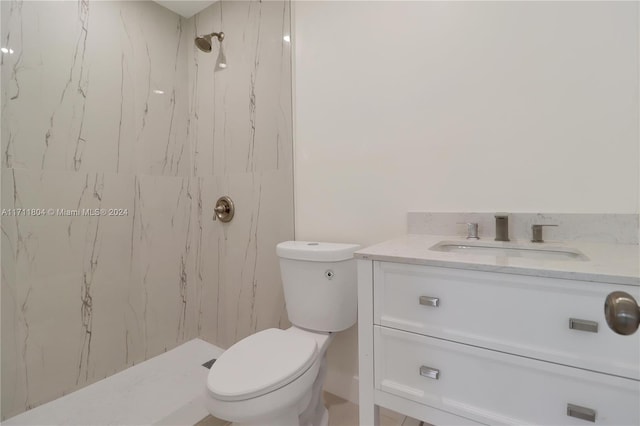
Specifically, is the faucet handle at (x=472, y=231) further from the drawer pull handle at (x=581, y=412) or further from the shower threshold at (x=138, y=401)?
the shower threshold at (x=138, y=401)

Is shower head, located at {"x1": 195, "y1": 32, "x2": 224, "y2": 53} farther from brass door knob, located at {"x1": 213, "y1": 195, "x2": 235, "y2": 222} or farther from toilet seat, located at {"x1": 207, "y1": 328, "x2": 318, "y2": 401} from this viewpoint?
toilet seat, located at {"x1": 207, "y1": 328, "x2": 318, "y2": 401}

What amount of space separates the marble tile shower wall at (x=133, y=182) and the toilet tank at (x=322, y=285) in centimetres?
37

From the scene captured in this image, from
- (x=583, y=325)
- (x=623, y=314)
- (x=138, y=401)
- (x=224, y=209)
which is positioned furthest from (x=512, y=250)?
(x=138, y=401)

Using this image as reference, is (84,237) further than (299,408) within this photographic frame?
Yes

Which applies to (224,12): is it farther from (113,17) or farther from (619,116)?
(619,116)

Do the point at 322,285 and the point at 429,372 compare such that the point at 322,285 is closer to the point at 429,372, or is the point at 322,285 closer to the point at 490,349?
the point at 429,372

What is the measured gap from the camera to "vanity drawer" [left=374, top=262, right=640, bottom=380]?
61cm

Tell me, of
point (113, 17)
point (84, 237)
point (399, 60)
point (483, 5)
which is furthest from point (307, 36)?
point (84, 237)

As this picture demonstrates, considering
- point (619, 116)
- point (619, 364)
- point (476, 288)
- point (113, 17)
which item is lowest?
point (619, 364)

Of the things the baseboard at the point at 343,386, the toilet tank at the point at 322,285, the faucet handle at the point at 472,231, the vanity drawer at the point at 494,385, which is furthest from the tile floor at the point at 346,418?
the faucet handle at the point at 472,231

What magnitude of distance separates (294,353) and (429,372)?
1.59 ft

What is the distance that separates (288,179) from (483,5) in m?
1.17

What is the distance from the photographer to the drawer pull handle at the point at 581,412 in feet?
2.03

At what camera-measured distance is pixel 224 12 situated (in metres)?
1.86
